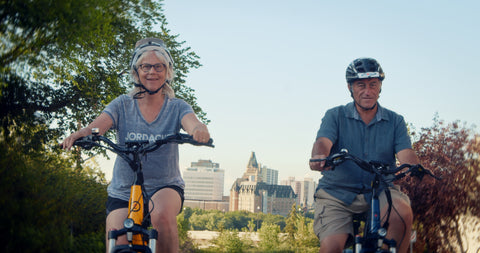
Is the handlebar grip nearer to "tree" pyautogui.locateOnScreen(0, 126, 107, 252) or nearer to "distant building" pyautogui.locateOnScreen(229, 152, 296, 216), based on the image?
"tree" pyautogui.locateOnScreen(0, 126, 107, 252)

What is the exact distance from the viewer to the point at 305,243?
859 inches

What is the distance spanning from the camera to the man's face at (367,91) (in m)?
4.09

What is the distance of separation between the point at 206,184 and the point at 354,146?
175 meters

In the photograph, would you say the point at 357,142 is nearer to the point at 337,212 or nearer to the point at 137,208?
the point at 337,212

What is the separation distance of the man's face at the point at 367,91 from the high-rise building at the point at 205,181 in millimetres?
165868

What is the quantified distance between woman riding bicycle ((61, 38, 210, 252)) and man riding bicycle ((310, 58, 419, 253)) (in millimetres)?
1012

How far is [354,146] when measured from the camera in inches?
159

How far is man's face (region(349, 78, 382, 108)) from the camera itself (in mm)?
4094

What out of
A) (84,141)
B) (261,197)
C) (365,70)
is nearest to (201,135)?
(84,141)

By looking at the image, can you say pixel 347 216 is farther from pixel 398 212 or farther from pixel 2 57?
pixel 2 57

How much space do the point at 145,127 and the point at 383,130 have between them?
1781 mm

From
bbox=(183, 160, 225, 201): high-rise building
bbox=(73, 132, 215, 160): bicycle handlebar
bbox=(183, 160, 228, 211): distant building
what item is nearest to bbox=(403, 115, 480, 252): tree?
bbox=(73, 132, 215, 160): bicycle handlebar

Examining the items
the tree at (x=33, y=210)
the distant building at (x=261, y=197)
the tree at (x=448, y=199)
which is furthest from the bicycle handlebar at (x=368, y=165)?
the distant building at (x=261, y=197)

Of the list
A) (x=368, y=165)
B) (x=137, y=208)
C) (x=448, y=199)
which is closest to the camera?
(x=137, y=208)
